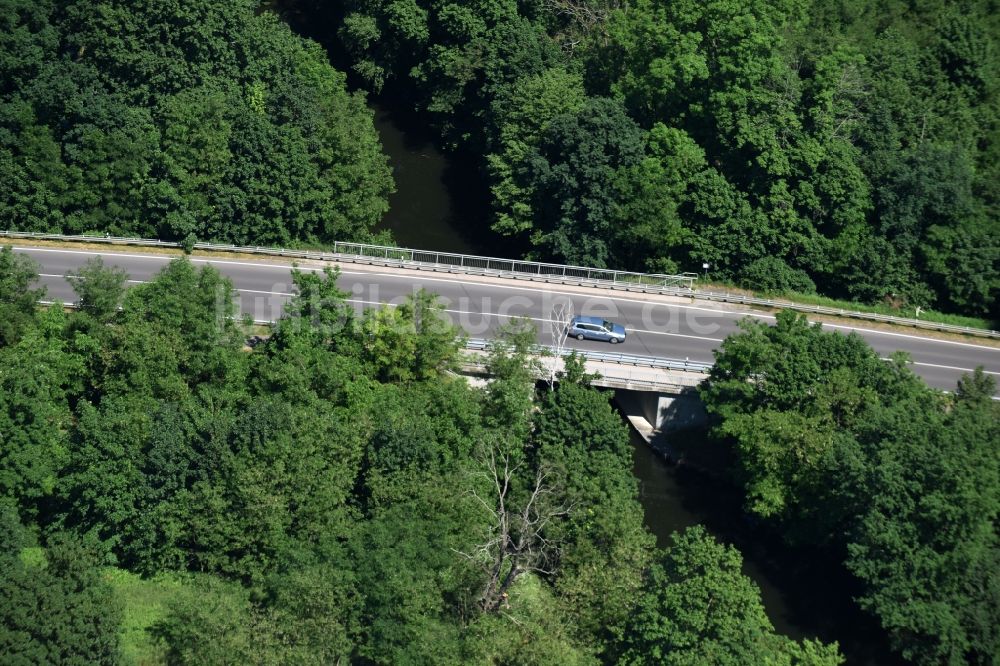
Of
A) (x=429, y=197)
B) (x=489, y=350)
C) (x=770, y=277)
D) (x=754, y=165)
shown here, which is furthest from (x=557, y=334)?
(x=429, y=197)

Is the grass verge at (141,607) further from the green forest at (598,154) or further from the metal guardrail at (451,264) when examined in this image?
the green forest at (598,154)

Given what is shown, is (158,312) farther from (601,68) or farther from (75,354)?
(601,68)

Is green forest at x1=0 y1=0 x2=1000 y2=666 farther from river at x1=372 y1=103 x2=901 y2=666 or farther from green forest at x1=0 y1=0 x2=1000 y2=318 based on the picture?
river at x1=372 y1=103 x2=901 y2=666

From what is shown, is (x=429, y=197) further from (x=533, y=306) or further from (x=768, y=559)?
(x=768, y=559)

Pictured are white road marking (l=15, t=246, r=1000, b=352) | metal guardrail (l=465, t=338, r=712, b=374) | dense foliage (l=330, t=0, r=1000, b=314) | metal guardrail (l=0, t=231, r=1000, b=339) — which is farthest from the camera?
dense foliage (l=330, t=0, r=1000, b=314)

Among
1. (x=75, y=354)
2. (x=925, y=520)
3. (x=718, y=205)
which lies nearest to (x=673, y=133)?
(x=718, y=205)

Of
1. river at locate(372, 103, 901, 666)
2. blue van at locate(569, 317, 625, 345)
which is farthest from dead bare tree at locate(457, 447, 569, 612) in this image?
blue van at locate(569, 317, 625, 345)
